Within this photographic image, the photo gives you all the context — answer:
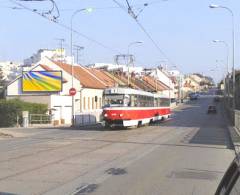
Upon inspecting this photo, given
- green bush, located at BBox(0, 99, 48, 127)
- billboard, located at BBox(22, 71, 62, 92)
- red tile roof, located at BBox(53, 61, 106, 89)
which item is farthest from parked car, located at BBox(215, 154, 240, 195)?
red tile roof, located at BBox(53, 61, 106, 89)

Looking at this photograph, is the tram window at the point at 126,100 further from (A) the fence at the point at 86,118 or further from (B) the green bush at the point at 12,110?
(A) the fence at the point at 86,118

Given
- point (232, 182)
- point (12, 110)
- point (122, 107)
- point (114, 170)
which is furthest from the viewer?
point (12, 110)

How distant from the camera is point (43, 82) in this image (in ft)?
216

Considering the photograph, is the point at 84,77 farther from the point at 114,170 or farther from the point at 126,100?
the point at 114,170

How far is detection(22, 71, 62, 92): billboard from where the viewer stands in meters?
65.5

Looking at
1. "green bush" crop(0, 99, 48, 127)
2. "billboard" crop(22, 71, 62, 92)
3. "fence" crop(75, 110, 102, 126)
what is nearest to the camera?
"green bush" crop(0, 99, 48, 127)

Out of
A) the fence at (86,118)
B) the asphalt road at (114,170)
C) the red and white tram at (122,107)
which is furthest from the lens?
the fence at (86,118)

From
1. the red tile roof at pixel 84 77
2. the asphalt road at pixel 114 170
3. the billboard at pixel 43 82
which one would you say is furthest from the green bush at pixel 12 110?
the asphalt road at pixel 114 170

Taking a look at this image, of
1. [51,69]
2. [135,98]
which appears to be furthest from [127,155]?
[51,69]

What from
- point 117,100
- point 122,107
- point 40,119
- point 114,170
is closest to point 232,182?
point 114,170

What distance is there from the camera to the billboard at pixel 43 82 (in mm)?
65500

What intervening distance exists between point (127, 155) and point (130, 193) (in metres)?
9.23

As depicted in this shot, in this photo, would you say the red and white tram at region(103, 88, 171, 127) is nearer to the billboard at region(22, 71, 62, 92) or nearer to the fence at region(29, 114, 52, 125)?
the fence at region(29, 114, 52, 125)

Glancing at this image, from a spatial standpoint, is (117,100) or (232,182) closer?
(232,182)
